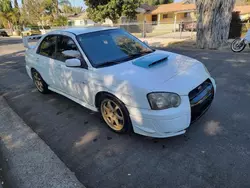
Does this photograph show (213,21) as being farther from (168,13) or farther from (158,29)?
(168,13)

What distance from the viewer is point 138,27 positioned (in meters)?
19.2

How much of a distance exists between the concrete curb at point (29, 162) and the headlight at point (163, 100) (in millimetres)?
1327

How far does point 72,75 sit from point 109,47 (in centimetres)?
85

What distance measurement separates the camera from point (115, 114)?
298 centimetres

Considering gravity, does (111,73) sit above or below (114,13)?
below

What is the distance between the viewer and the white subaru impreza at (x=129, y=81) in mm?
2434

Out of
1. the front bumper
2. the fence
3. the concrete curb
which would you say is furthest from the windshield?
the fence

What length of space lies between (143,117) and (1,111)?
11.7 ft

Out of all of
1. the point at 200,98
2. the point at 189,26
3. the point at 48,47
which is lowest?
the point at 200,98

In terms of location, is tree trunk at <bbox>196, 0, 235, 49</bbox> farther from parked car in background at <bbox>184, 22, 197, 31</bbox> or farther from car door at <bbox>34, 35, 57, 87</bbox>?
car door at <bbox>34, 35, 57, 87</bbox>

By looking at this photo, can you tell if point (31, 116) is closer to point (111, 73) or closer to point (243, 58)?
point (111, 73)

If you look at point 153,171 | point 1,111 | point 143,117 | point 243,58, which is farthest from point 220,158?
point 243,58

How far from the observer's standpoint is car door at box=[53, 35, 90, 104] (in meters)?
3.17

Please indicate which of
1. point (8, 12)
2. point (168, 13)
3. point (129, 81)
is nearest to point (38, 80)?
point (129, 81)
